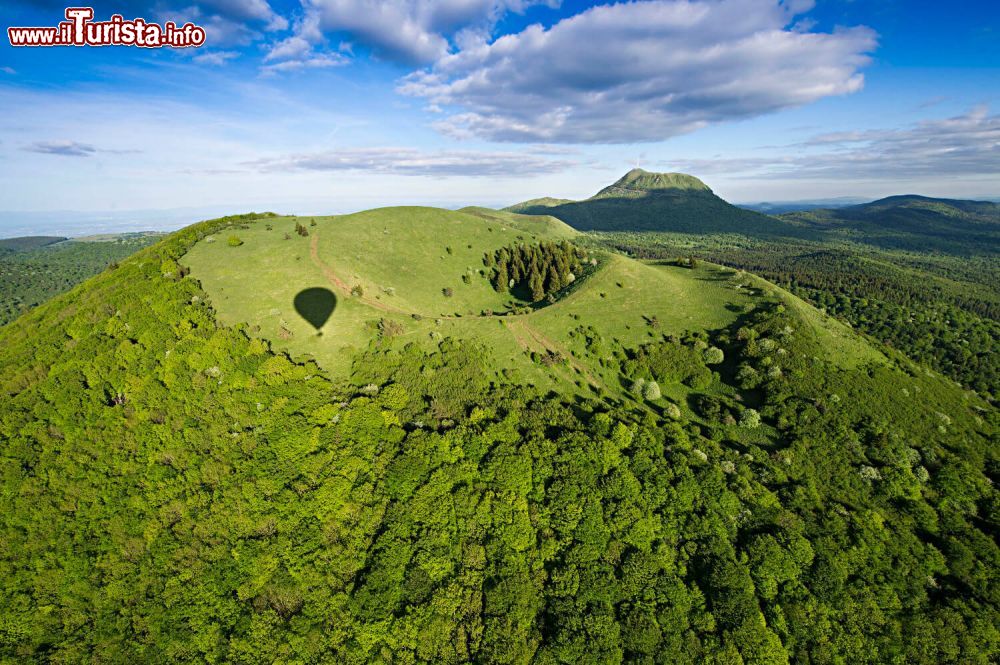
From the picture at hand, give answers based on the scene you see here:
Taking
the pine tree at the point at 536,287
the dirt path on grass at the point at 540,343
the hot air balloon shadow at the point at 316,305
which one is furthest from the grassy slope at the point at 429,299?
the pine tree at the point at 536,287

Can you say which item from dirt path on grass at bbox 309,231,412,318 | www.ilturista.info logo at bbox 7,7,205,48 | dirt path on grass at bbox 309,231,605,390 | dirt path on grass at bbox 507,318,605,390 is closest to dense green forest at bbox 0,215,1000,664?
dirt path on grass at bbox 507,318,605,390

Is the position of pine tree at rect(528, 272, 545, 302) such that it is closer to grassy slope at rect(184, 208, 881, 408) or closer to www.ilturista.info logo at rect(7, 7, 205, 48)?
grassy slope at rect(184, 208, 881, 408)

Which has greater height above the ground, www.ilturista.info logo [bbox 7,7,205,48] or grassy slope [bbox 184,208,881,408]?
www.ilturista.info logo [bbox 7,7,205,48]

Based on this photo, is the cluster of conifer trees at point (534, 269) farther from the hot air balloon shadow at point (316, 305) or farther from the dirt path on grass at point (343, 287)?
the hot air balloon shadow at point (316, 305)

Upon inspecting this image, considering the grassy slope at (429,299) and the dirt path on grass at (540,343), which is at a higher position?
the grassy slope at (429,299)

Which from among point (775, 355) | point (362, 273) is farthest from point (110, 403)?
point (775, 355)

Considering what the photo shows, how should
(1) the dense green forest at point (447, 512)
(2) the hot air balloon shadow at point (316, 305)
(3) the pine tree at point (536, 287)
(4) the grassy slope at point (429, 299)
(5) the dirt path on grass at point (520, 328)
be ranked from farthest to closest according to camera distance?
(3) the pine tree at point (536, 287), (5) the dirt path on grass at point (520, 328), (2) the hot air balloon shadow at point (316, 305), (4) the grassy slope at point (429, 299), (1) the dense green forest at point (447, 512)

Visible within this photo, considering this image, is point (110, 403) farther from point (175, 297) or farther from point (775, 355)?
point (775, 355)
